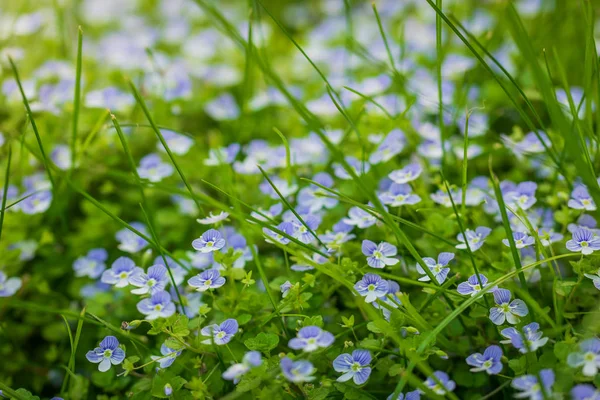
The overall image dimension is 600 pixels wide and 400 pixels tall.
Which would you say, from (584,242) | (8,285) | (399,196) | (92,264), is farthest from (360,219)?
(8,285)

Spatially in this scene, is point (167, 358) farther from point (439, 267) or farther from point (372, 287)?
point (439, 267)

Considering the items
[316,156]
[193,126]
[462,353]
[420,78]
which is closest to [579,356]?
[462,353]

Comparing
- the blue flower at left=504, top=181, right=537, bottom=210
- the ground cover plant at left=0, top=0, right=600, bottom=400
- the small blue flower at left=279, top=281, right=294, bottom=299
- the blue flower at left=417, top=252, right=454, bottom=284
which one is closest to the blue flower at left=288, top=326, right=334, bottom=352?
the ground cover plant at left=0, top=0, right=600, bottom=400

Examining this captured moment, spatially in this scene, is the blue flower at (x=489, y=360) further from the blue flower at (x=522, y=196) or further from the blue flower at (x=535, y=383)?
the blue flower at (x=522, y=196)

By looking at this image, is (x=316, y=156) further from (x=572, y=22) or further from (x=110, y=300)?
(x=572, y=22)

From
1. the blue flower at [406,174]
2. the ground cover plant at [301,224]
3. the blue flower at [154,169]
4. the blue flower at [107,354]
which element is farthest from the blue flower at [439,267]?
the blue flower at [154,169]

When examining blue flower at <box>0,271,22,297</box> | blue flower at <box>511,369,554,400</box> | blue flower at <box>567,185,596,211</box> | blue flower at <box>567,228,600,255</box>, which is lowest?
blue flower at <box>0,271,22,297</box>

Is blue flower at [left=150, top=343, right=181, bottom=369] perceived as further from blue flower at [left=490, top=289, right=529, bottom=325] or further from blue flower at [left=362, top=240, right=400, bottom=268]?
blue flower at [left=490, top=289, right=529, bottom=325]

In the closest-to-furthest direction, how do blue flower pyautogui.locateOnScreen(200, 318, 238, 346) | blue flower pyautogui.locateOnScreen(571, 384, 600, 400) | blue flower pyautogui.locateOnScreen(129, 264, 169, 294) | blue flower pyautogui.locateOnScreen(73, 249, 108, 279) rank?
blue flower pyautogui.locateOnScreen(571, 384, 600, 400) < blue flower pyautogui.locateOnScreen(200, 318, 238, 346) < blue flower pyautogui.locateOnScreen(129, 264, 169, 294) < blue flower pyautogui.locateOnScreen(73, 249, 108, 279)
